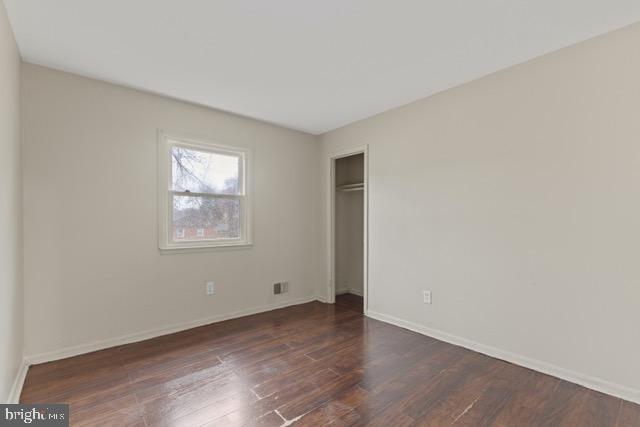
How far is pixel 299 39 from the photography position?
2061 millimetres

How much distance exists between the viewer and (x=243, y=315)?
3.56m

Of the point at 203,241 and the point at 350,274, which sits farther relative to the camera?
the point at 350,274

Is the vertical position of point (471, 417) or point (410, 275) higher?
point (410, 275)

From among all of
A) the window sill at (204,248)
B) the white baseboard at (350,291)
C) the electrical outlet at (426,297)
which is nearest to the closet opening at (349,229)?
the white baseboard at (350,291)

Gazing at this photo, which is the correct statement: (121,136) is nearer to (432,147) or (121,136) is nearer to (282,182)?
(282,182)

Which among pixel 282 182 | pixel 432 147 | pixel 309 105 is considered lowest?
pixel 282 182

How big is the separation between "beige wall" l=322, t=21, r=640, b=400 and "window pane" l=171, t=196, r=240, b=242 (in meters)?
1.93

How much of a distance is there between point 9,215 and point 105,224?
2.74 ft

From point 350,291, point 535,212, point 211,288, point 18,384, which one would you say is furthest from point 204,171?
→ point 535,212

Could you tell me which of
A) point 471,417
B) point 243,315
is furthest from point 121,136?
point 471,417

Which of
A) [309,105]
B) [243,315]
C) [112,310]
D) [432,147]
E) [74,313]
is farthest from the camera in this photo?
[243,315]

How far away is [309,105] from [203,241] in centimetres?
190

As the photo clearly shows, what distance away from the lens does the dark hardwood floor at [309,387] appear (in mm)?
1750

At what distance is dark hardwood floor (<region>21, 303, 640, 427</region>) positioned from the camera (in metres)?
1.75
